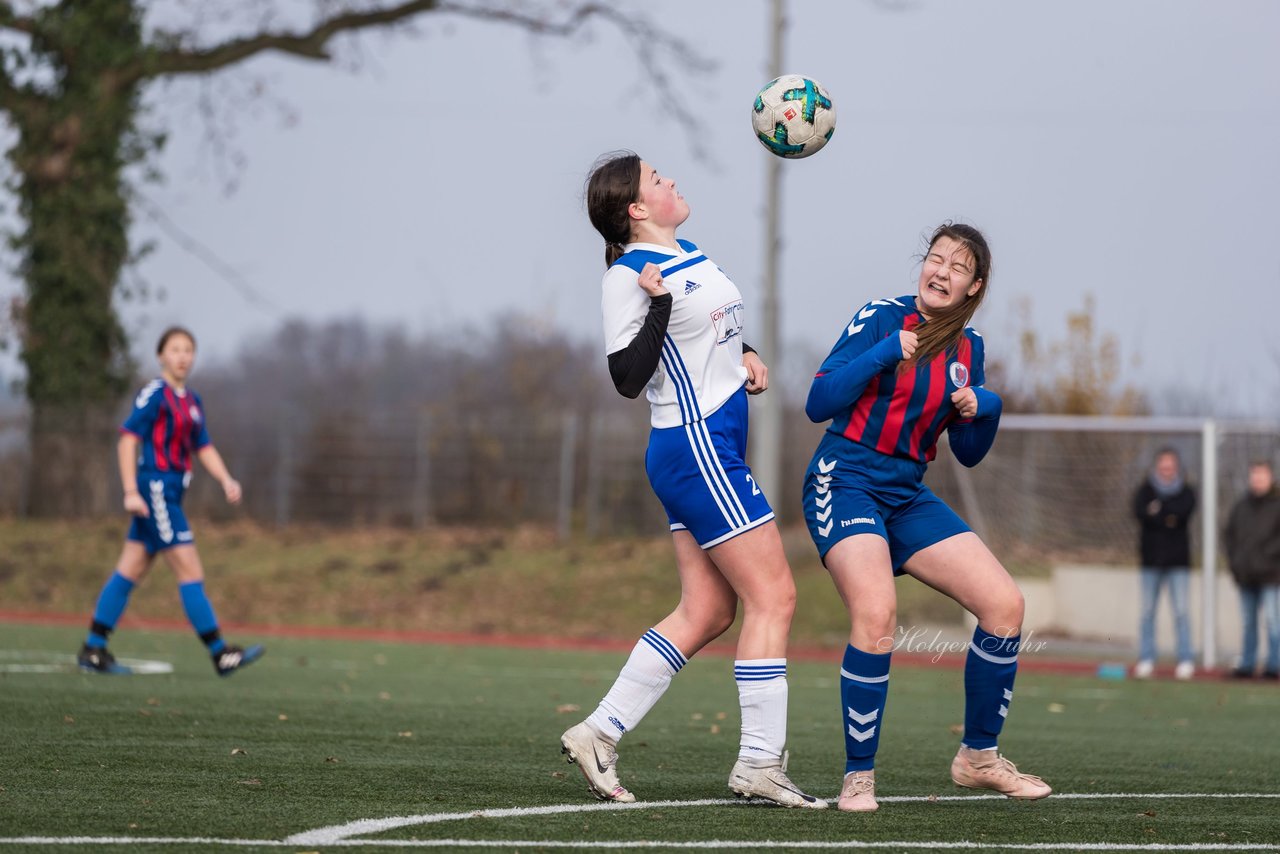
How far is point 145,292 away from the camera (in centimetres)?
2548

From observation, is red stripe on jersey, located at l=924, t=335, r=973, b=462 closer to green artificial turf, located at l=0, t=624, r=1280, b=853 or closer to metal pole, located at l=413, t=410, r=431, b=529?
green artificial turf, located at l=0, t=624, r=1280, b=853

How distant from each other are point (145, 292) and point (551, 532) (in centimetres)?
790

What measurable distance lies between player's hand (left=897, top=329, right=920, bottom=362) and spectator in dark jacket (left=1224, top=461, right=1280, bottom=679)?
1059cm

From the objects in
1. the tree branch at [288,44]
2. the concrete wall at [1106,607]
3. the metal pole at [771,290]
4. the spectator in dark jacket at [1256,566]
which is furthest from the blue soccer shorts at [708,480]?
the tree branch at [288,44]

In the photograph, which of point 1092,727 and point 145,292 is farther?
point 145,292

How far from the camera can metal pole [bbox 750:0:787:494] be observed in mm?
18516

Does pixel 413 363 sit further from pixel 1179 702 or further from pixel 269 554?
pixel 1179 702

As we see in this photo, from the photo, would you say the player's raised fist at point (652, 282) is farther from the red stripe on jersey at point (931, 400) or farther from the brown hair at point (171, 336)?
the brown hair at point (171, 336)

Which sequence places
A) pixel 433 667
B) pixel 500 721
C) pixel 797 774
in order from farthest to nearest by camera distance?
1. pixel 433 667
2. pixel 500 721
3. pixel 797 774

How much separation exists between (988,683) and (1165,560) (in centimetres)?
1038

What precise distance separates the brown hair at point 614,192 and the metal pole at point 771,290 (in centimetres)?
1293

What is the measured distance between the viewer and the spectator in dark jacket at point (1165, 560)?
14859mm

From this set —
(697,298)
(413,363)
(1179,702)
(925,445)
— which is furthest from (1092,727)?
(413,363)

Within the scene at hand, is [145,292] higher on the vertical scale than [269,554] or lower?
higher
